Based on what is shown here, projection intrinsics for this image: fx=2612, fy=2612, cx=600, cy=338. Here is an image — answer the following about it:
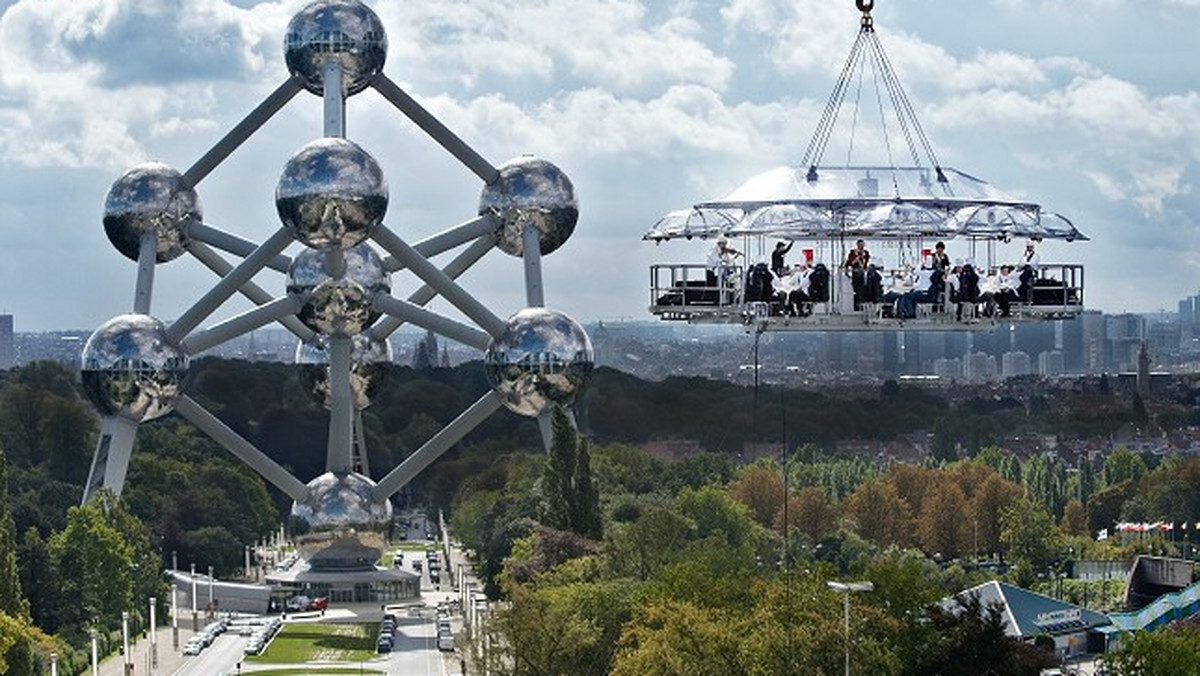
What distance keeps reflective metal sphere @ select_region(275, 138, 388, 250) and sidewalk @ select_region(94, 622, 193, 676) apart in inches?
470

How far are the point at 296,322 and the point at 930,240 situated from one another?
3195cm

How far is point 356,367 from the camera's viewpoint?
59.3 meters

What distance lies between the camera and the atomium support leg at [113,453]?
55.8m

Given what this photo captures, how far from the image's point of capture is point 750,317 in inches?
1128


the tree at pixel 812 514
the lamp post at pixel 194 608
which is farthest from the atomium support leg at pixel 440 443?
the tree at pixel 812 514

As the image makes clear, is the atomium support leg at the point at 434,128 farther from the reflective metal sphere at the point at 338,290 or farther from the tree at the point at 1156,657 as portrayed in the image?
the tree at the point at 1156,657

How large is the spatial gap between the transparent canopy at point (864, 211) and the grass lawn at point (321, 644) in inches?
1177

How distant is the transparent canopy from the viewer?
28.5 metres

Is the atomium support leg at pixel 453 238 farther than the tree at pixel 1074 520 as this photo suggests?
No

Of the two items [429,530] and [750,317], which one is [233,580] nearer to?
[429,530]

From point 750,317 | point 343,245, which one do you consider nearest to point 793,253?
point 750,317

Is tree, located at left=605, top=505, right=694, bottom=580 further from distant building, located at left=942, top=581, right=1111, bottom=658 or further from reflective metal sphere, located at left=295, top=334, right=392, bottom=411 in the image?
distant building, located at left=942, top=581, right=1111, bottom=658

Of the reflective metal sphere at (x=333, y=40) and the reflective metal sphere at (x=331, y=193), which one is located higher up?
the reflective metal sphere at (x=333, y=40)

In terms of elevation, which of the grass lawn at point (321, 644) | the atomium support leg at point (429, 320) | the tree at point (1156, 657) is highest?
the atomium support leg at point (429, 320)
